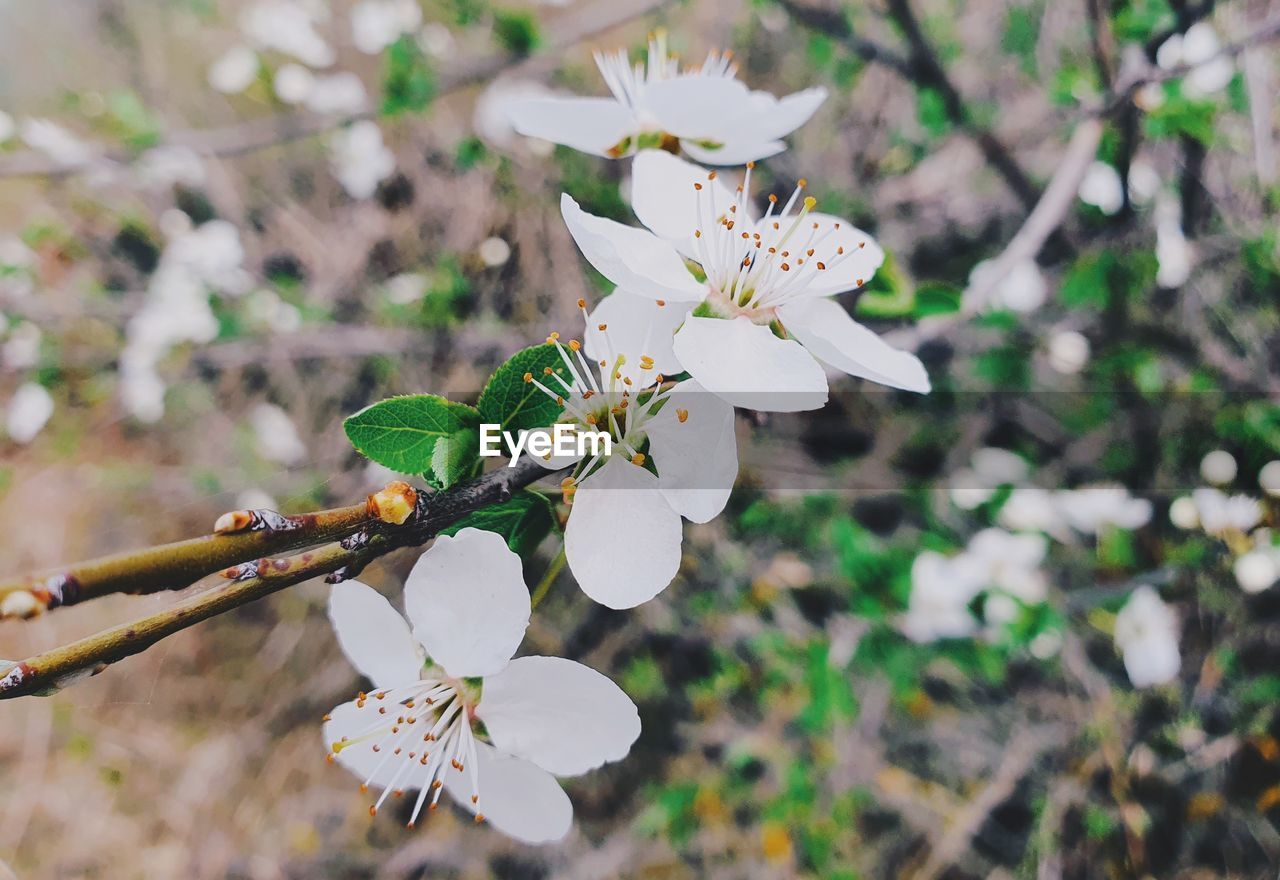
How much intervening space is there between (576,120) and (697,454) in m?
0.33

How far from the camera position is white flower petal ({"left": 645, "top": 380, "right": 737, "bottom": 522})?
53 cm

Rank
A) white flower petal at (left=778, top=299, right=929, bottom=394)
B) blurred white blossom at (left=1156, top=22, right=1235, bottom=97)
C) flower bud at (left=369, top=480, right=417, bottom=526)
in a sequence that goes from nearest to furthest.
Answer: flower bud at (left=369, top=480, right=417, bottom=526) → white flower petal at (left=778, top=299, right=929, bottom=394) → blurred white blossom at (left=1156, top=22, right=1235, bottom=97)

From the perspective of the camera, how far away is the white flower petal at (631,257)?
507mm

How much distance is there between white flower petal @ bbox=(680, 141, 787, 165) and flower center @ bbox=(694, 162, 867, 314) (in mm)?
52

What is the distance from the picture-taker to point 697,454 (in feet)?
1.76

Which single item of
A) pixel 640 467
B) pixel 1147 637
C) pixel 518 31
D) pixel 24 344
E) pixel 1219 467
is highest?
pixel 518 31

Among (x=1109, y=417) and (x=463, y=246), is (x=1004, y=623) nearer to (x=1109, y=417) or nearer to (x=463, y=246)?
(x=1109, y=417)

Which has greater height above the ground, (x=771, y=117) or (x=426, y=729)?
(x=771, y=117)

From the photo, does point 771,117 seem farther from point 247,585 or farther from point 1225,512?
point 1225,512

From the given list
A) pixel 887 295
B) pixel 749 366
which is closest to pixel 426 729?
pixel 749 366

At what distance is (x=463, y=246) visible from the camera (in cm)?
243

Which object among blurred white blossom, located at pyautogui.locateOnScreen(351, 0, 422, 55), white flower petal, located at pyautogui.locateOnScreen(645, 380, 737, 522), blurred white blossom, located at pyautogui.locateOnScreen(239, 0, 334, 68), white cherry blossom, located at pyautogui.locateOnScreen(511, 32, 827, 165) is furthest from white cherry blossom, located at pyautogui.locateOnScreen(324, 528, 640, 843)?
blurred white blossom, located at pyautogui.locateOnScreen(239, 0, 334, 68)

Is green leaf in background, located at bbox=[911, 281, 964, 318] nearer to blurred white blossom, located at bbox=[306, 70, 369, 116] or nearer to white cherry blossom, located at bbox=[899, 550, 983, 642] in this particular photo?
white cherry blossom, located at bbox=[899, 550, 983, 642]

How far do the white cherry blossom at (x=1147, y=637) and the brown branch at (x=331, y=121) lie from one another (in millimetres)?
1660
